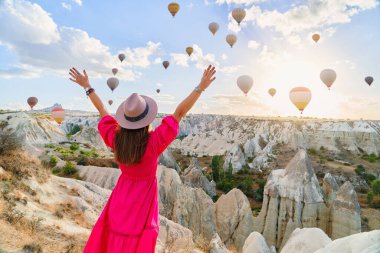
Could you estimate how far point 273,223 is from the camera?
16.2m

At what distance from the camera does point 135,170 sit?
2145 mm

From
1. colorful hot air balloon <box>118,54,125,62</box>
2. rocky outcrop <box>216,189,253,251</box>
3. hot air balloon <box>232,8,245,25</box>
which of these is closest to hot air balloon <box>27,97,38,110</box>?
colorful hot air balloon <box>118,54,125,62</box>

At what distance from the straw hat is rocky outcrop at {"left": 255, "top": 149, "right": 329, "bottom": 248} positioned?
48.4 ft

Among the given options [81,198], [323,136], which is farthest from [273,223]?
[323,136]

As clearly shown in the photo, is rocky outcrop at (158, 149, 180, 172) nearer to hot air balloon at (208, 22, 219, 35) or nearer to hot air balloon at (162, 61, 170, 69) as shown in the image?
hot air balloon at (162, 61, 170, 69)

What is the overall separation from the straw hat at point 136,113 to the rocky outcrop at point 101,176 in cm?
1566

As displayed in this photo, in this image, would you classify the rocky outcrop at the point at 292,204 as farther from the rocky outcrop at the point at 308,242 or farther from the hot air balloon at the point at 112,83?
the hot air balloon at the point at 112,83

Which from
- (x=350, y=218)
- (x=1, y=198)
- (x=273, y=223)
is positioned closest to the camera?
(x=1, y=198)

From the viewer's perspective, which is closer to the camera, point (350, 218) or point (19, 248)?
point (19, 248)

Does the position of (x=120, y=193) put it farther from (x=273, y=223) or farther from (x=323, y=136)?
(x=323, y=136)

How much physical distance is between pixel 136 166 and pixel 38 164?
7.38 metres

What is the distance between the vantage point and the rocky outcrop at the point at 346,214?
13.9 m

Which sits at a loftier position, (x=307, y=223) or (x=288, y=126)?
(x=288, y=126)

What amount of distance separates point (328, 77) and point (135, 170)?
20.6m
